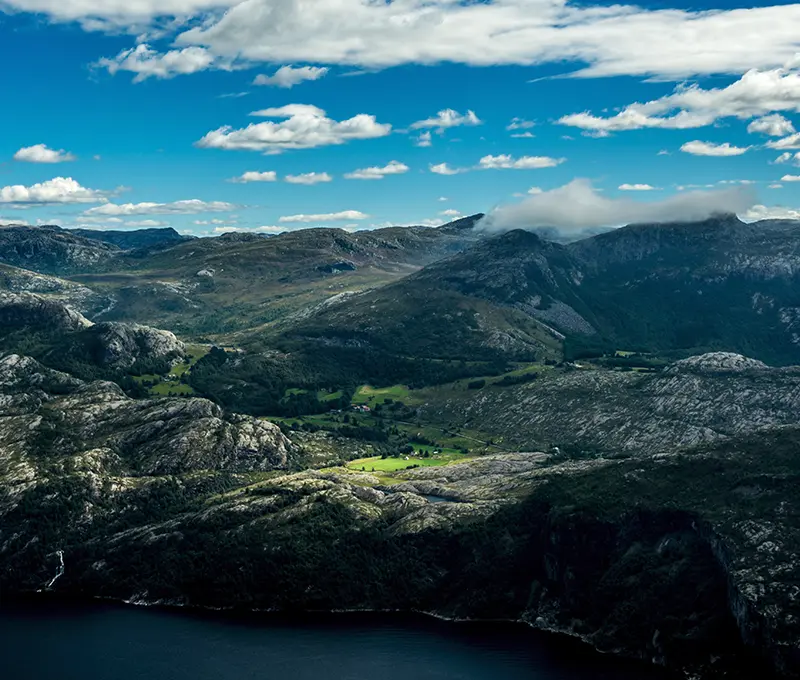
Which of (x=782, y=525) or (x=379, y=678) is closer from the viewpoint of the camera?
(x=379, y=678)

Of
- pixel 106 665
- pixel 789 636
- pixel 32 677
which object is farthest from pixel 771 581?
pixel 32 677

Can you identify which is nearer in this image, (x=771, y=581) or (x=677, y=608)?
(x=771, y=581)

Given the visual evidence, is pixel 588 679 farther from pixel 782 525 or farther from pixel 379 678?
pixel 782 525

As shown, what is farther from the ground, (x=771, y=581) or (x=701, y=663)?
(x=771, y=581)

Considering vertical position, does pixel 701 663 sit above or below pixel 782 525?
below

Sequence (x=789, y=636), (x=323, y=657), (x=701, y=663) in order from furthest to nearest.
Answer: (x=323, y=657), (x=701, y=663), (x=789, y=636)

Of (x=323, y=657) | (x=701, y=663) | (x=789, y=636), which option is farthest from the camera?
(x=323, y=657)

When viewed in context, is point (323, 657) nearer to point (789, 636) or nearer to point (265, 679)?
point (265, 679)

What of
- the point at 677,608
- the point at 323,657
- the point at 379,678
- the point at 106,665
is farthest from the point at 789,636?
the point at 106,665
